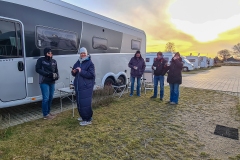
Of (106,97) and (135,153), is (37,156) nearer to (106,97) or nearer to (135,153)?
(135,153)

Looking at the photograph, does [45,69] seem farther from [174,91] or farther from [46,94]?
[174,91]

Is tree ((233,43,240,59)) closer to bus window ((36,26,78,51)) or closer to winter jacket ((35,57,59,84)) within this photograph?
bus window ((36,26,78,51))

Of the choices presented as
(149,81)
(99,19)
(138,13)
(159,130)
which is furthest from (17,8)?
(138,13)

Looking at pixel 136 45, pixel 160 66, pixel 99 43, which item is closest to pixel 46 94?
pixel 99 43

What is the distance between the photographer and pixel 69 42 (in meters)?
4.70

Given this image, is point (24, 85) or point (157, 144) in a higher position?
point (24, 85)

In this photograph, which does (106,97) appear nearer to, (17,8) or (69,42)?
(69,42)

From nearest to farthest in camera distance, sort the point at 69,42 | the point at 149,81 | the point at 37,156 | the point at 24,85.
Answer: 1. the point at 37,156
2. the point at 24,85
3. the point at 69,42
4. the point at 149,81

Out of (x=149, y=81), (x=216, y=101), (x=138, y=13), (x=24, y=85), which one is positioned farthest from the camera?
(x=138, y=13)

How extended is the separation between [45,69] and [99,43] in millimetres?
2251

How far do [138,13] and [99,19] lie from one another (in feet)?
16.0

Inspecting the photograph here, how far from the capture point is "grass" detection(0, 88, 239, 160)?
266cm

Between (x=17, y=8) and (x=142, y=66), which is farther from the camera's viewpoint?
(x=142, y=66)

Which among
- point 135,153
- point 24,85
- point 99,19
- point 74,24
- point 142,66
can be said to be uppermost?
point 99,19
